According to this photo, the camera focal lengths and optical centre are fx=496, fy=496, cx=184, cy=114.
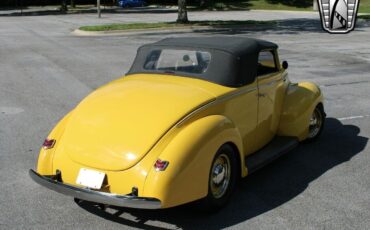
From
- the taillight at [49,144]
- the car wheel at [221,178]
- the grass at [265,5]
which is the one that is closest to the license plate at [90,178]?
the taillight at [49,144]

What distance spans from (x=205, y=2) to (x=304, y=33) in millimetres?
32217

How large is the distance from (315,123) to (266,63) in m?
1.49

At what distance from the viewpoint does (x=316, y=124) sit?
7020mm

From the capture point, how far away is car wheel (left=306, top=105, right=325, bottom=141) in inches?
272

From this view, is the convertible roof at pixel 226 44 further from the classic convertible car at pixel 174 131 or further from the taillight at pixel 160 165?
the taillight at pixel 160 165

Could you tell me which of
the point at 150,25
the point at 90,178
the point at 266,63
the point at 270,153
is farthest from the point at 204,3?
the point at 90,178

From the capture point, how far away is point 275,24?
30250mm

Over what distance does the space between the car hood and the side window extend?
108 cm

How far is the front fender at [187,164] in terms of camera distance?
413 cm

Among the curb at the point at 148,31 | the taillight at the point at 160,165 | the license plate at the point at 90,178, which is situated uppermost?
the taillight at the point at 160,165

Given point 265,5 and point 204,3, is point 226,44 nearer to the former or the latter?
point 204,3

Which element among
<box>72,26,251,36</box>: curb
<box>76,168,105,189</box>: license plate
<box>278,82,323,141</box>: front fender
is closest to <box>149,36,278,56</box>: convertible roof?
<box>278,82,323,141</box>: front fender

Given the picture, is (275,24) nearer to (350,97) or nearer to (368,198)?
(350,97)

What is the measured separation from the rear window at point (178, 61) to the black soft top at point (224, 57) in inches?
1.9
